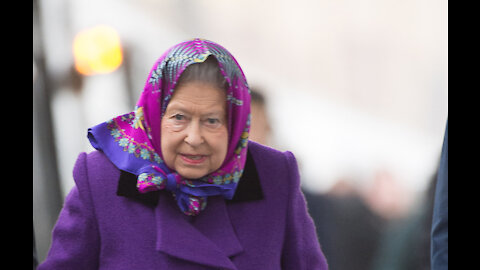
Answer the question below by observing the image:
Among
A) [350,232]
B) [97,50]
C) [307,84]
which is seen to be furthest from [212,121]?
[350,232]

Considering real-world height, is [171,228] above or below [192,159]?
below

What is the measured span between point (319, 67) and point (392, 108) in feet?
1.47

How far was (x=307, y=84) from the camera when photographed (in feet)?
10.1

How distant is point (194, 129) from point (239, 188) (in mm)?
294

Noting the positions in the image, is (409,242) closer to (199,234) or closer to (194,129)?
(199,234)

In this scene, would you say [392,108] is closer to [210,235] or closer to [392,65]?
[392,65]

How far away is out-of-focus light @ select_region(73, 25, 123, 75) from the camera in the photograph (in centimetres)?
303

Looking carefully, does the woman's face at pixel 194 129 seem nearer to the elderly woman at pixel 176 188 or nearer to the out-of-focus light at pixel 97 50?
the elderly woman at pixel 176 188

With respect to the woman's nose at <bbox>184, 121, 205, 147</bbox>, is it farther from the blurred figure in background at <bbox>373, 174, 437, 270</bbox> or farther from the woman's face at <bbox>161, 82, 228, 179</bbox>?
the blurred figure in background at <bbox>373, 174, 437, 270</bbox>

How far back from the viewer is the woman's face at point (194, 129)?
165 cm

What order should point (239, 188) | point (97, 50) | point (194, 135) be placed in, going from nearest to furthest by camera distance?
1. point (194, 135)
2. point (239, 188)
3. point (97, 50)

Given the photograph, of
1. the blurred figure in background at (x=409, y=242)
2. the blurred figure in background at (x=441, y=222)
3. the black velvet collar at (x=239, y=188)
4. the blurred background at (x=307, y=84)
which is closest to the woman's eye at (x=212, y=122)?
the black velvet collar at (x=239, y=188)

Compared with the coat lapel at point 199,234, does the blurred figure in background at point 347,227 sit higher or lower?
lower

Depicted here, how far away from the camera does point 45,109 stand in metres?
3.06
